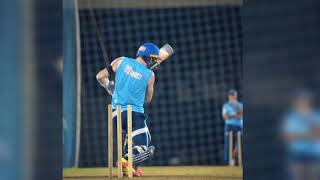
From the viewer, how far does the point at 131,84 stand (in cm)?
685

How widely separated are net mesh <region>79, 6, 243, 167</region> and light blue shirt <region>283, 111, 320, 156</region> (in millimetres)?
8631

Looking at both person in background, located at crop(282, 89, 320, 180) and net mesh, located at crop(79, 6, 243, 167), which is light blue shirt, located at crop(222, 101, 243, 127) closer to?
net mesh, located at crop(79, 6, 243, 167)

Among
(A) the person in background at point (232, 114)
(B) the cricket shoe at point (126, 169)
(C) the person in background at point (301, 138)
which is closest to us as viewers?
(C) the person in background at point (301, 138)

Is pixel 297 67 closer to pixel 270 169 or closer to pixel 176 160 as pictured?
pixel 270 169

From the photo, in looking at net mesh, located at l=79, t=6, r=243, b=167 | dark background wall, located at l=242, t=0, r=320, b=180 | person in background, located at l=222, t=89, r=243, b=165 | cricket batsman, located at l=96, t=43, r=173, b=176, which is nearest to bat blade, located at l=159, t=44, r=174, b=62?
cricket batsman, located at l=96, t=43, r=173, b=176

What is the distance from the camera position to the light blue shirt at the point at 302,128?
107 inches

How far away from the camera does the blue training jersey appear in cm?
682

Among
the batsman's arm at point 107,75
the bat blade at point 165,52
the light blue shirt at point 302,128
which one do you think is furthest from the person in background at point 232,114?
the light blue shirt at point 302,128

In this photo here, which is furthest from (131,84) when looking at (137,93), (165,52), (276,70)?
(276,70)

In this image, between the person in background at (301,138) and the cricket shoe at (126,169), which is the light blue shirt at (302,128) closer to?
the person in background at (301,138)

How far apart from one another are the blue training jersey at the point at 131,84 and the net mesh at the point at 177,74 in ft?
14.5

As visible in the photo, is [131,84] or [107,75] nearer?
[131,84]

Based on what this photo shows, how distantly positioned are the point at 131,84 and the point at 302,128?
164 inches

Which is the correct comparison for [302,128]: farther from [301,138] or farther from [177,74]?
[177,74]
